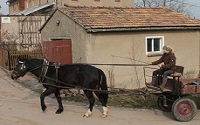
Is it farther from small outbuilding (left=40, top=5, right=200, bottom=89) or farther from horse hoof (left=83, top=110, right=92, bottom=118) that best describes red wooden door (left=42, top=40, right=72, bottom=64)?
horse hoof (left=83, top=110, right=92, bottom=118)

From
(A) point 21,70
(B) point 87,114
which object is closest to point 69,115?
(B) point 87,114

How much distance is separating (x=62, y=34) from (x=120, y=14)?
2.97 meters

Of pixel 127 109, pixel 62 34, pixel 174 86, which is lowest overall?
pixel 127 109

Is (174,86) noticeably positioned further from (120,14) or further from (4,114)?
(120,14)

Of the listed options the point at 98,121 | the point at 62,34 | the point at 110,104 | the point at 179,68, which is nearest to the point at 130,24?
the point at 62,34

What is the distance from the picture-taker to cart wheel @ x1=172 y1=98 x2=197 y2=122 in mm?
8672

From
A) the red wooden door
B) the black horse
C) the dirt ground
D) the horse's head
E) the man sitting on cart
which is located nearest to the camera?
the dirt ground

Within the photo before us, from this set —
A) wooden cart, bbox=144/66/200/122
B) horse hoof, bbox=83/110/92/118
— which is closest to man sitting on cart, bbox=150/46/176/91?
wooden cart, bbox=144/66/200/122

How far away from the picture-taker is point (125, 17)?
16.0m

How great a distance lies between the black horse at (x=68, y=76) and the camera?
9195 mm

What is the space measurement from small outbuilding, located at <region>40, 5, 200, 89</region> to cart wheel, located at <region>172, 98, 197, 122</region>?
6.14m

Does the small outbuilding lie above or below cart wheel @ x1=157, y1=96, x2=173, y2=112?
above

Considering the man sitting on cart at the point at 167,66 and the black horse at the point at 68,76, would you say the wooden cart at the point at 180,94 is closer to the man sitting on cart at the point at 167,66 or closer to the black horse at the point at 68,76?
the man sitting on cart at the point at 167,66

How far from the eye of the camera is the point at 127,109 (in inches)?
401
